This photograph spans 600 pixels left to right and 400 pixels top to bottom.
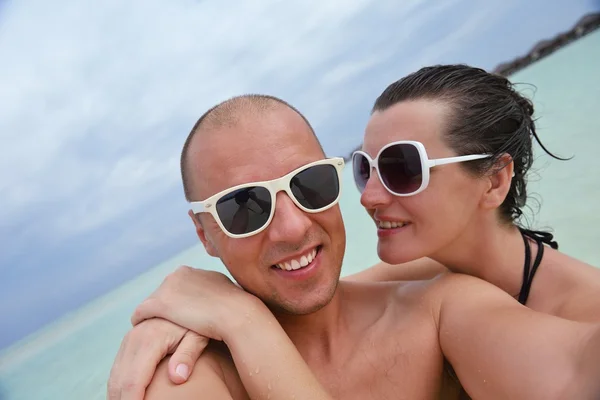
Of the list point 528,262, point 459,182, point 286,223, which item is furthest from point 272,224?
point 528,262

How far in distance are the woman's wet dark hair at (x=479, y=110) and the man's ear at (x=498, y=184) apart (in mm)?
28

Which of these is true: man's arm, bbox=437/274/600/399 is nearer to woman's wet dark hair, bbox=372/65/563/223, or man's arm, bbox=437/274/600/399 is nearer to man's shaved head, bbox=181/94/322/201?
woman's wet dark hair, bbox=372/65/563/223

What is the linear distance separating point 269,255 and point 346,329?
0.54m

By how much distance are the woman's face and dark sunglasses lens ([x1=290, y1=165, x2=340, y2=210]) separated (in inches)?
12.1

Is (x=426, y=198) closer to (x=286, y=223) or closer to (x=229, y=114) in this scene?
(x=286, y=223)

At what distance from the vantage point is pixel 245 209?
1655 mm

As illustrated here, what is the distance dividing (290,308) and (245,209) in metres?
0.46

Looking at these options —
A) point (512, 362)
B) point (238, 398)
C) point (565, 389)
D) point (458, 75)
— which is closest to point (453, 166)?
point (458, 75)

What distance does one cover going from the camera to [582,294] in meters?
1.70

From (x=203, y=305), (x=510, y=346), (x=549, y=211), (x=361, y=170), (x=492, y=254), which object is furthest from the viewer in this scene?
(x=549, y=211)

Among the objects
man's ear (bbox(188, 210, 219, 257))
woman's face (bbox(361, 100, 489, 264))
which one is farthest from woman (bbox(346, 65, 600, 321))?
man's ear (bbox(188, 210, 219, 257))

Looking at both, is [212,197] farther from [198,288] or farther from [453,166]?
[453,166]

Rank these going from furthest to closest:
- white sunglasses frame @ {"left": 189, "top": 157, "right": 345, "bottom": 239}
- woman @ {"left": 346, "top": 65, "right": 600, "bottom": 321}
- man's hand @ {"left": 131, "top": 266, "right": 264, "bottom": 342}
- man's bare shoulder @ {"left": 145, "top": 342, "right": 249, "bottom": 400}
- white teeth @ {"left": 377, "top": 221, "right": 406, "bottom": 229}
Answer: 1. white teeth @ {"left": 377, "top": 221, "right": 406, "bottom": 229}
2. woman @ {"left": 346, "top": 65, "right": 600, "bottom": 321}
3. white sunglasses frame @ {"left": 189, "top": 157, "right": 345, "bottom": 239}
4. man's hand @ {"left": 131, "top": 266, "right": 264, "bottom": 342}
5. man's bare shoulder @ {"left": 145, "top": 342, "right": 249, "bottom": 400}

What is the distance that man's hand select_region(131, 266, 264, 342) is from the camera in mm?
1498
